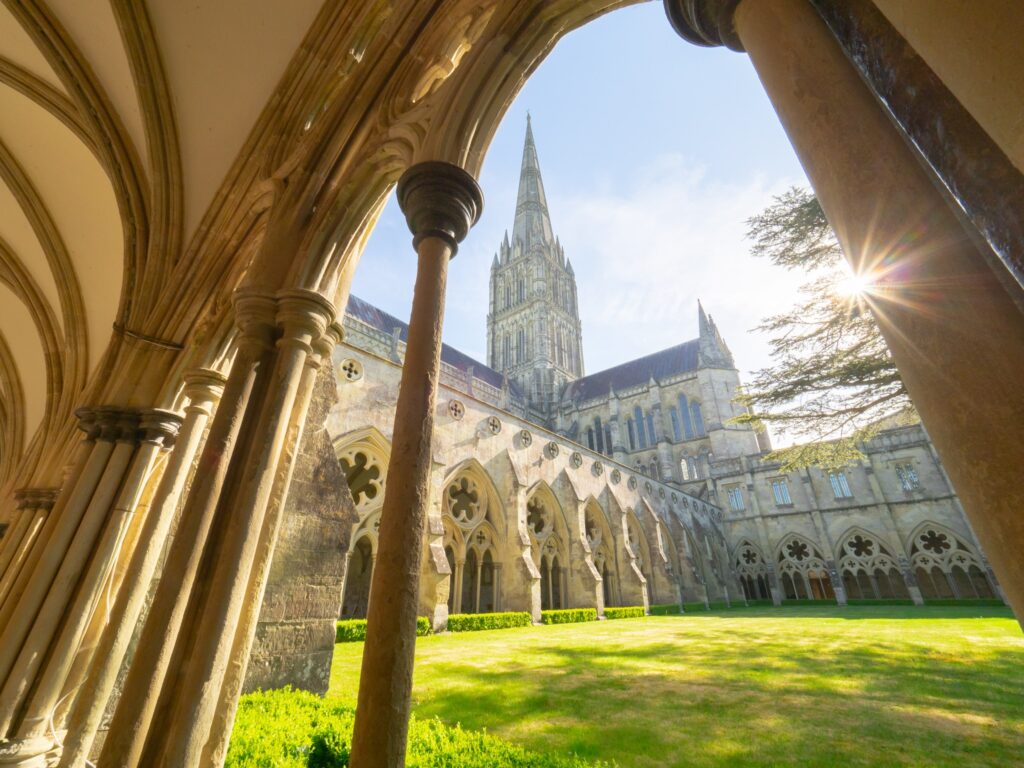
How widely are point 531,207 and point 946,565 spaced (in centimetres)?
3836

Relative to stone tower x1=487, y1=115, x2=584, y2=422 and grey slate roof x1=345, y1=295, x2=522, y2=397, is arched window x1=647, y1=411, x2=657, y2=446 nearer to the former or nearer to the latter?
stone tower x1=487, y1=115, x2=584, y2=422

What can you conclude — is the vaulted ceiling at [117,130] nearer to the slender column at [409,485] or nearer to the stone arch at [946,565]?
the slender column at [409,485]

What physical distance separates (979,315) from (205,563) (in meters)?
2.89

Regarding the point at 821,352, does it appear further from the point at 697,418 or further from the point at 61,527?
the point at 697,418

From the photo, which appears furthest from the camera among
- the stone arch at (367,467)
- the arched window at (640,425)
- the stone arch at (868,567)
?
the arched window at (640,425)

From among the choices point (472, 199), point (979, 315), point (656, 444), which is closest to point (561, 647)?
point (472, 199)

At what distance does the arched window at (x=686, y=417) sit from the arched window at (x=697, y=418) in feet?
0.83

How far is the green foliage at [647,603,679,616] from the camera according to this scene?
53.6 feet

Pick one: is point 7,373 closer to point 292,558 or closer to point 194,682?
point 292,558

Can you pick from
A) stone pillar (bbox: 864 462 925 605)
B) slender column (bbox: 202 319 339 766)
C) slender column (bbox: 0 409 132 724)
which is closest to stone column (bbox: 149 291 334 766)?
slender column (bbox: 202 319 339 766)

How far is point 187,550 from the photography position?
2193 mm

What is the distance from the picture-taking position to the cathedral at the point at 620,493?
1084cm

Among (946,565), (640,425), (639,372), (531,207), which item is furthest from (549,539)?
(531,207)

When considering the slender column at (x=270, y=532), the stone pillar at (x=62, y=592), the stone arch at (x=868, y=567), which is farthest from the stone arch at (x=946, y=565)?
the stone pillar at (x=62, y=592)
